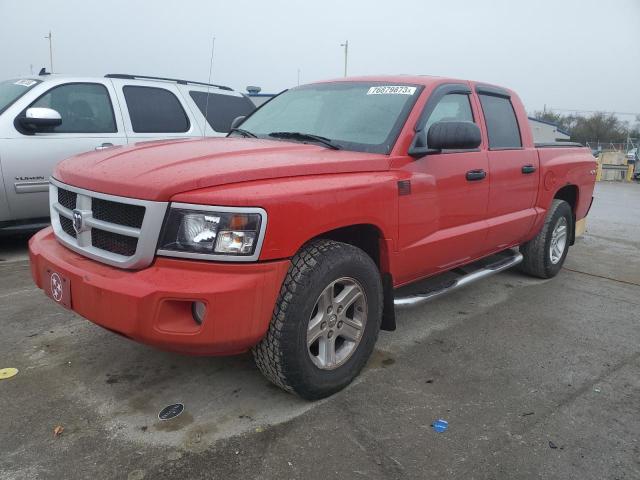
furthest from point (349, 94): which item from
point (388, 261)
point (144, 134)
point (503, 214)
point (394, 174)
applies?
point (144, 134)

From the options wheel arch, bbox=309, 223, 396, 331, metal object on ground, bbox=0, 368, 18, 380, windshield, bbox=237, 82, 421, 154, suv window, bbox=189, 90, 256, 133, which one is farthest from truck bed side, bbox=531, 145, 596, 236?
metal object on ground, bbox=0, 368, 18, 380

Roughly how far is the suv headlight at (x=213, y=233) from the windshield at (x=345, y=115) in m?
1.16

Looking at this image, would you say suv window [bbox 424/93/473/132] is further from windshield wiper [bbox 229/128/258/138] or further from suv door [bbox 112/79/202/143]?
suv door [bbox 112/79/202/143]

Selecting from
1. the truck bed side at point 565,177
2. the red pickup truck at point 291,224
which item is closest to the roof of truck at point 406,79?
the red pickup truck at point 291,224

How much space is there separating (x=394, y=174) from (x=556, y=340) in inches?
71.0

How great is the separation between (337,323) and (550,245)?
10.5 feet

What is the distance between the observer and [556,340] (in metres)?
3.83

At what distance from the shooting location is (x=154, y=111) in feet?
20.0

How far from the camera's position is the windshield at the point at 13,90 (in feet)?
17.3

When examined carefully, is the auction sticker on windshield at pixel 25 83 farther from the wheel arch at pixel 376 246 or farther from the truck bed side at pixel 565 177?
the truck bed side at pixel 565 177

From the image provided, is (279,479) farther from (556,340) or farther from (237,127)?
(237,127)

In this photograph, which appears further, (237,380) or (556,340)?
(556,340)

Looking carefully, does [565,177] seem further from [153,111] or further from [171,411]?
[153,111]

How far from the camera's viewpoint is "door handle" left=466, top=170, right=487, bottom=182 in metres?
3.72
